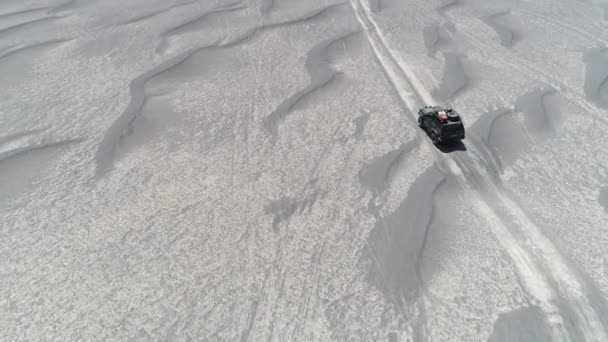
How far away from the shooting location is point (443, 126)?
34.4 ft

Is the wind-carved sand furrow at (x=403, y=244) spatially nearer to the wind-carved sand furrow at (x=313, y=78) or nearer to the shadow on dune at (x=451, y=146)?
the shadow on dune at (x=451, y=146)

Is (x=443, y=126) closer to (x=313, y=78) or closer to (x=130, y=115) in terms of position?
(x=313, y=78)

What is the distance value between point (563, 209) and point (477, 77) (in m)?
A: 6.67

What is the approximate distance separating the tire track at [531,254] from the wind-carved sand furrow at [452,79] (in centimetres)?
355

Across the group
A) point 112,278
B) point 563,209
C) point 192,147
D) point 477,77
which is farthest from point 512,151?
point 112,278

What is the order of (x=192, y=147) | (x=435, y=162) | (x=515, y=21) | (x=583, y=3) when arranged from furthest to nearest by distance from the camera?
(x=583, y=3)
(x=515, y=21)
(x=192, y=147)
(x=435, y=162)

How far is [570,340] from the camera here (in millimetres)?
6715

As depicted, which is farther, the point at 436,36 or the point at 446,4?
the point at 446,4

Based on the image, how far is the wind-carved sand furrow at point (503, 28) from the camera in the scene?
1673cm

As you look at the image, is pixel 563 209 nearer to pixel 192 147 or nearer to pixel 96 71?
pixel 192 147

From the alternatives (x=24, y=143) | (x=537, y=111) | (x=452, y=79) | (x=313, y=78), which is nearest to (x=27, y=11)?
(x=24, y=143)

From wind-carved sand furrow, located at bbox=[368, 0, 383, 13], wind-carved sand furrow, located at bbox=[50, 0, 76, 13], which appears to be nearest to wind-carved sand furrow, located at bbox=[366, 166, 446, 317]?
wind-carved sand furrow, located at bbox=[368, 0, 383, 13]

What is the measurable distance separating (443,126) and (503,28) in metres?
10.2

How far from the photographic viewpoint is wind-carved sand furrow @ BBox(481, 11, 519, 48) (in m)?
16.7
